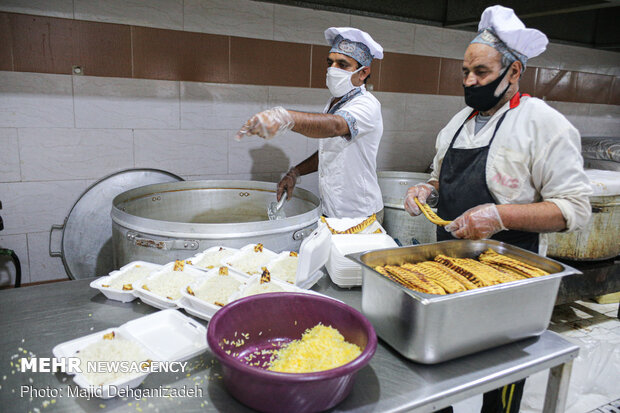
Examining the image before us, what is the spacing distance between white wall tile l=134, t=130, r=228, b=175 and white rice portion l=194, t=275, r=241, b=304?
68.6 inches

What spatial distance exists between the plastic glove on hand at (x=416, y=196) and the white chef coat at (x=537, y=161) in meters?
0.26

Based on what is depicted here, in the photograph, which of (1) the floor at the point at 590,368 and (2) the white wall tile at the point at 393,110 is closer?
(1) the floor at the point at 590,368

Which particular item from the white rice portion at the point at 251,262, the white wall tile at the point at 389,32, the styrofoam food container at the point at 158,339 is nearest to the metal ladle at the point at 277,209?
the white rice portion at the point at 251,262

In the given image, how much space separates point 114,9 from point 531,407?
328 centimetres

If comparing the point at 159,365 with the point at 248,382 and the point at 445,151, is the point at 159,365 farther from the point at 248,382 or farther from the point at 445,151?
the point at 445,151

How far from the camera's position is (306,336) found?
3.67 ft

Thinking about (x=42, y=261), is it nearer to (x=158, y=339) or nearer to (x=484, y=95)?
(x=158, y=339)

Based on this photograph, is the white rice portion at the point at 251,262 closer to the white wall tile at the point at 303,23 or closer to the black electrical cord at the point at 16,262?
the black electrical cord at the point at 16,262

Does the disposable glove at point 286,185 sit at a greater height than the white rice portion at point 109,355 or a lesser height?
greater

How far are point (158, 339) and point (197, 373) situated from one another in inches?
6.2

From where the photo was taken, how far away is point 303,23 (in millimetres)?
3135

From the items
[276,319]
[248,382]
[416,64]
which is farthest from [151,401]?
[416,64]

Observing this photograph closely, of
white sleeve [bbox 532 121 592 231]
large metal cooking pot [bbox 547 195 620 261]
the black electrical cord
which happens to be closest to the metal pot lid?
the black electrical cord

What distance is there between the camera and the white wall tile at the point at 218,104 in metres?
2.91
